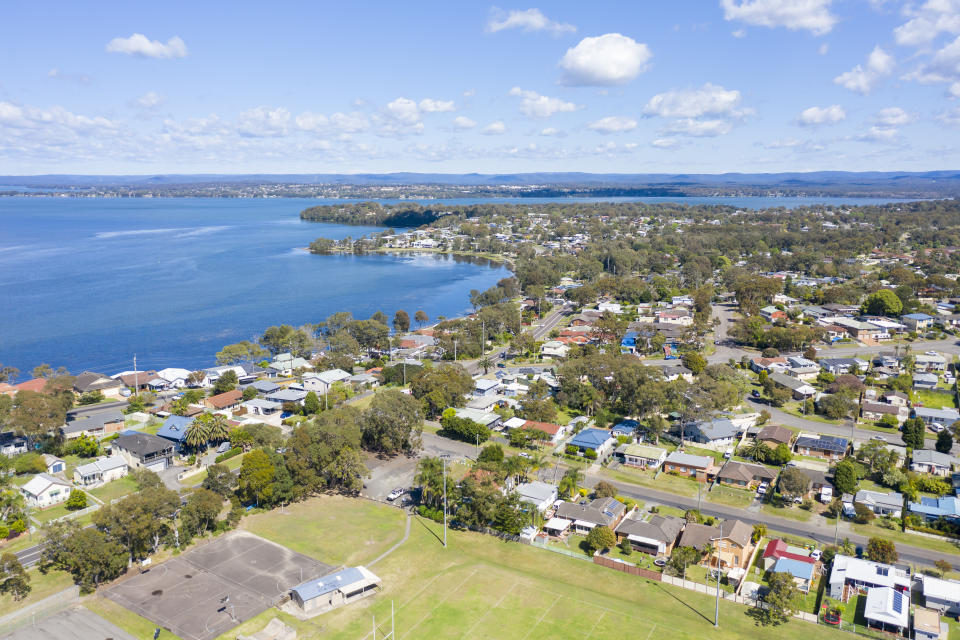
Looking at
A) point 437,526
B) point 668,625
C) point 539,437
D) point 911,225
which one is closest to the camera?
point 668,625

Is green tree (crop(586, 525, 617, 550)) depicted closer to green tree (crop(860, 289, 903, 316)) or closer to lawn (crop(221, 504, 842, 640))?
lawn (crop(221, 504, 842, 640))

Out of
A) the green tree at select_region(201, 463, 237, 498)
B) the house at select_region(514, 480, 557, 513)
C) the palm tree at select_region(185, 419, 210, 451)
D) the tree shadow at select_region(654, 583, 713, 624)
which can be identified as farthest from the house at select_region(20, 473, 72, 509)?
the tree shadow at select_region(654, 583, 713, 624)

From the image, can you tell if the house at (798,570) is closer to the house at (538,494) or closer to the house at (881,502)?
the house at (881,502)

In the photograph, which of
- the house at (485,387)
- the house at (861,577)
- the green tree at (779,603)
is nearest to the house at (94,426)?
the house at (485,387)

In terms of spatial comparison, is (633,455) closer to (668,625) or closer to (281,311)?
(668,625)

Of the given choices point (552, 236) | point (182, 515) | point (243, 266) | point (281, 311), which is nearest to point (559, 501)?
point (182, 515)

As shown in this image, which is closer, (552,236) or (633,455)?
(633,455)

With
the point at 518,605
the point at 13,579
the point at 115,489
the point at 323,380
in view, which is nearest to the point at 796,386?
the point at 518,605
